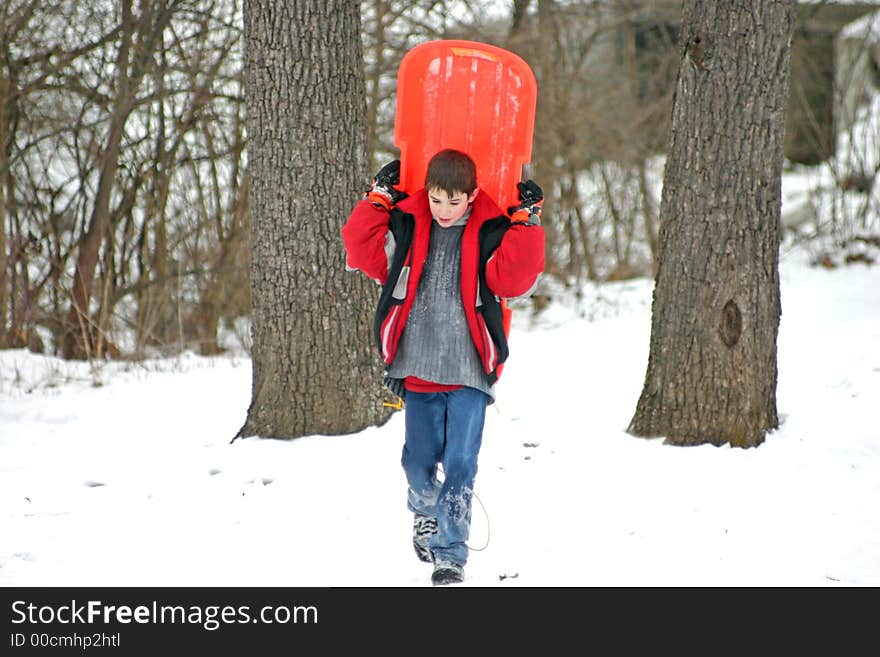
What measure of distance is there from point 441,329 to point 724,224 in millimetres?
1848

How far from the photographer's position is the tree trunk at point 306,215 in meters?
4.32

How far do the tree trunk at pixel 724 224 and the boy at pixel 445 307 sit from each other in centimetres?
148

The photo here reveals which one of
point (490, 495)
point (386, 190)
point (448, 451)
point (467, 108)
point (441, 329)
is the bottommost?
point (490, 495)

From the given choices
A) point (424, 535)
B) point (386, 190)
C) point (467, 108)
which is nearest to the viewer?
point (386, 190)

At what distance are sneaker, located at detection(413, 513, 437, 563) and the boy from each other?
5.6 inches

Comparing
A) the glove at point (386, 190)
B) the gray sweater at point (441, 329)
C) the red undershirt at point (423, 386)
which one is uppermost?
the glove at point (386, 190)

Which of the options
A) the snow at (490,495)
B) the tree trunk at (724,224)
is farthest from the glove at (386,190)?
the tree trunk at (724,224)

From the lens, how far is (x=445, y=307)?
309cm

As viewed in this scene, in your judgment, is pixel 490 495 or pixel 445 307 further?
pixel 490 495

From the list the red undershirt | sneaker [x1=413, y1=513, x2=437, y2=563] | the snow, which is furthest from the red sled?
sneaker [x1=413, y1=513, x2=437, y2=563]

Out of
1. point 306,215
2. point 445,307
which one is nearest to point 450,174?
point 445,307

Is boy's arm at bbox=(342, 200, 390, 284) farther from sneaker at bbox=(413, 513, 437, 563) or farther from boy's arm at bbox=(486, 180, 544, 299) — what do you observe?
sneaker at bbox=(413, 513, 437, 563)

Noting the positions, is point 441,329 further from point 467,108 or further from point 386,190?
point 467,108

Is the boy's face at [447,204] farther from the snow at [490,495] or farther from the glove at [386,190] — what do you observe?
the snow at [490,495]
